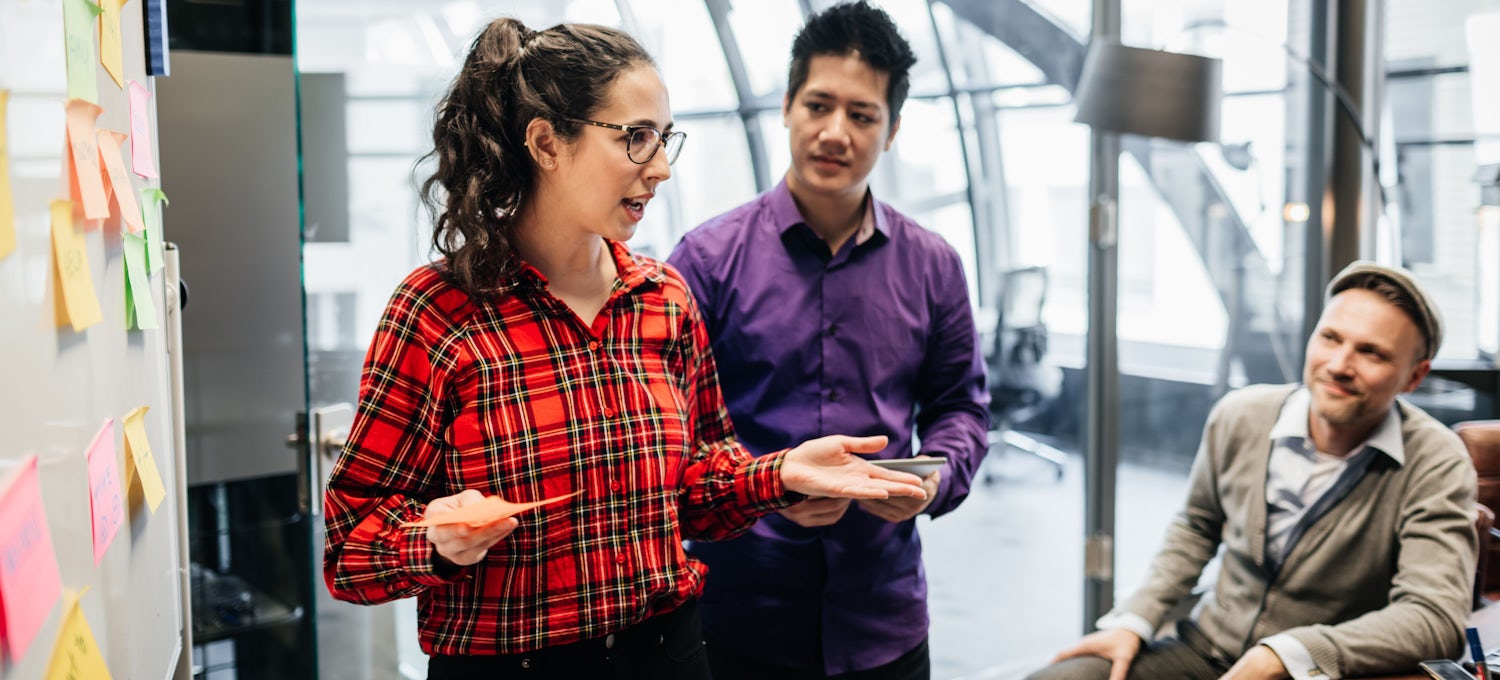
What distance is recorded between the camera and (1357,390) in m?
2.26

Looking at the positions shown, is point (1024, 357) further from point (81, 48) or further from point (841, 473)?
point (81, 48)

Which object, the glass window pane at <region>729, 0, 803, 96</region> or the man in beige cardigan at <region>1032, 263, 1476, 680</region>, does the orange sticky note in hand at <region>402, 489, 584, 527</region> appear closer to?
the man in beige cardigan at <region>1032, 263, 1476, 680</region>

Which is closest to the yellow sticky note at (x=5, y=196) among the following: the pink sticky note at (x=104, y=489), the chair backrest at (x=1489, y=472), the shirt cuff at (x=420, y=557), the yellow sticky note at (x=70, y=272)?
the yellow sticky note at (x=70, y=272)

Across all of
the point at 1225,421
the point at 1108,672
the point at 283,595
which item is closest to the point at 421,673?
the point at 283,595

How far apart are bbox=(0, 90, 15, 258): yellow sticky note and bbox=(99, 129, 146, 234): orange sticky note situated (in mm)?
324

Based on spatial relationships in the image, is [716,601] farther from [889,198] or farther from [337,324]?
[889,198]

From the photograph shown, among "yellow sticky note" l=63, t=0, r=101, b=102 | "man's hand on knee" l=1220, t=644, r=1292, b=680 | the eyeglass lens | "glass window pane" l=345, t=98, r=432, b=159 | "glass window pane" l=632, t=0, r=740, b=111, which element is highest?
"glass window pane" l=632, t=0, r=740, b=111

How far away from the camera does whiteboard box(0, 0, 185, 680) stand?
82cm

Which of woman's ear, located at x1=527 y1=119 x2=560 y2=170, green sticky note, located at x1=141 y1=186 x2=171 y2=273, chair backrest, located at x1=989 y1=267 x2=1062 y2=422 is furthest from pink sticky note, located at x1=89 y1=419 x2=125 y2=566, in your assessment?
chair backrest, located at x1=989 y1=267 x2=1062 y2=422

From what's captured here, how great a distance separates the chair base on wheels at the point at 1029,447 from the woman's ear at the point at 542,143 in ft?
9.15

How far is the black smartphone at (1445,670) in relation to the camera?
70.7 inches

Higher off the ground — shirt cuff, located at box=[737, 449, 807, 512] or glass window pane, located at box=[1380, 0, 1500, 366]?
glass window pane, located at box=[1380, 0, 1500, 366]

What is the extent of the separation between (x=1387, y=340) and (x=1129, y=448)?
157cm

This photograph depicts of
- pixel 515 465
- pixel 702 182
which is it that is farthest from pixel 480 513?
pixel 702 182
